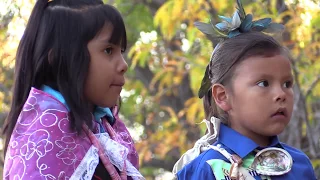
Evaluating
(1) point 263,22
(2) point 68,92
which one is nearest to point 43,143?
(2) point 68,92

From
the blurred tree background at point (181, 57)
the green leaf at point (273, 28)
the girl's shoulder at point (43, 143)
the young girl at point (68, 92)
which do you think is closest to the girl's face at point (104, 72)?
the young girl at point (68, 92)

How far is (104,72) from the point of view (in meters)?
2.05

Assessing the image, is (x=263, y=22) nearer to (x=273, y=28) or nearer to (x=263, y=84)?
(x=273, y=28)

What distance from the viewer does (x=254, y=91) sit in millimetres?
2053

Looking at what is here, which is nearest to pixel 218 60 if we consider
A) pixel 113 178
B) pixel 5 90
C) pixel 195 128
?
pixel 113 178

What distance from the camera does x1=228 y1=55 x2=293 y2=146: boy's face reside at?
80.5 inches

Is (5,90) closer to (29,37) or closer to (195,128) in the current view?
(195,128)

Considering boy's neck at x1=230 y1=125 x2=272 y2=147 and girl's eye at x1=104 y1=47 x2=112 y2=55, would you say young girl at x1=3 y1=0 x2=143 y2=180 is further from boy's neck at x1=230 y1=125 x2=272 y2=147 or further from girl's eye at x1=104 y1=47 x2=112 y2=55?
boy's neck at x1=230 y1=125 x2=272 y2=147

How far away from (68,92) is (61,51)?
0.12 metres

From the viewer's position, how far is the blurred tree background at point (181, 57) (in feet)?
12.0

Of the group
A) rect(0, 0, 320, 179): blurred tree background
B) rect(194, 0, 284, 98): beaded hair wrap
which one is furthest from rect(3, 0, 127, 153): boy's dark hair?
rect(0, 0, 320, 179): blurred tree background

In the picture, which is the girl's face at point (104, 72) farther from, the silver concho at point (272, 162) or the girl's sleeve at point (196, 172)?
the silver concho at point (272, 162)

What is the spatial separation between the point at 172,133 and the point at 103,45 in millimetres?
2793

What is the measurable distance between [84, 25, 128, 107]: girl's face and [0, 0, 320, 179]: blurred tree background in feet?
3.55
